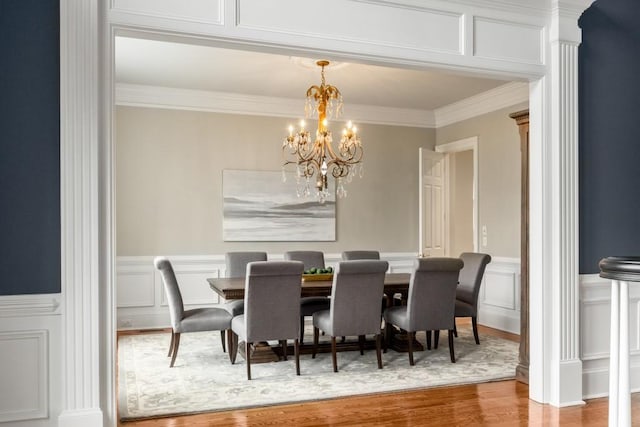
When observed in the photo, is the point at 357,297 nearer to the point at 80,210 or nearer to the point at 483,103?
the point at 80,210

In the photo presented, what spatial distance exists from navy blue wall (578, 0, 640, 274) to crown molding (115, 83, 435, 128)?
12.3 ft

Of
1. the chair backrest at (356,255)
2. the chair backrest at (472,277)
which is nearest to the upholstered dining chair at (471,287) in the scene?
the chair backrest at (472,277)

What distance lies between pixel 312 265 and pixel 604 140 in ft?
10.9

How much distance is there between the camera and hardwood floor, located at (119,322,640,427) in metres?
3.46

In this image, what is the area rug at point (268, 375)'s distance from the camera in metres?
3.88

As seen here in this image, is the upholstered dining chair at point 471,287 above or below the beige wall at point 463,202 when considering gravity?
below

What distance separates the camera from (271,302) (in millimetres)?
4391

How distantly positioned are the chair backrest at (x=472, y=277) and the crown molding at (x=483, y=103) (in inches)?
77.2

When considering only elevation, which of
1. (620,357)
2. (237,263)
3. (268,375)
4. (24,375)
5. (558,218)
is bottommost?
(268,375)

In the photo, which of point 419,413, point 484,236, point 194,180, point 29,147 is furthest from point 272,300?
point 484,236

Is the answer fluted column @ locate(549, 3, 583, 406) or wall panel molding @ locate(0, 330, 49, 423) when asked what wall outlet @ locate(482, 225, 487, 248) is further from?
wall panel molding @ locate(0, 330, 49, 423)

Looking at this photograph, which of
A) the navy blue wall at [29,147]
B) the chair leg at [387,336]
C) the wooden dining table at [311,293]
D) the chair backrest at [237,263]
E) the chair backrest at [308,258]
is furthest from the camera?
the chair backrest at [308,258]

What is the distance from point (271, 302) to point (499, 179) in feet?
12.0

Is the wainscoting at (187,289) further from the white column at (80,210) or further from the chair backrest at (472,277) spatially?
the white column at (80,210)
